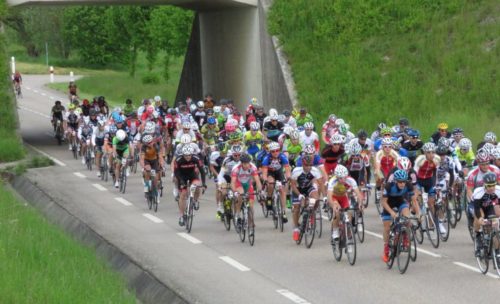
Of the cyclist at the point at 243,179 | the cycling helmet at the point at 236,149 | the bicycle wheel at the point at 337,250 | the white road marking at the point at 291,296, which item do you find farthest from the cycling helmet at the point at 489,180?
the cycling helmet at the point at 236,149

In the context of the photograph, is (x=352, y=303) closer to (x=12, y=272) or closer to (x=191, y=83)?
(x=12, y=272)

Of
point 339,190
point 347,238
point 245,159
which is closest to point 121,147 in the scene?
point 245,159

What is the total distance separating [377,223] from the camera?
838 inches

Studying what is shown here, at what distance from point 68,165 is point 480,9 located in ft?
52.4

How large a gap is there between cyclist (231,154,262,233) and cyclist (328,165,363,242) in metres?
2.24

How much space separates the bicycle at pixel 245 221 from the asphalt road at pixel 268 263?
0.23 m

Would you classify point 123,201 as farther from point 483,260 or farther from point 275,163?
point 483,260

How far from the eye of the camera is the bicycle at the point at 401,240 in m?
15.9

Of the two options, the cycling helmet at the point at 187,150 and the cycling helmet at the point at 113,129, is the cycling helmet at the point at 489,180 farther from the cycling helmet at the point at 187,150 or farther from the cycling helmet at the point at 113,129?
the cycling helmet at the point at 113,129

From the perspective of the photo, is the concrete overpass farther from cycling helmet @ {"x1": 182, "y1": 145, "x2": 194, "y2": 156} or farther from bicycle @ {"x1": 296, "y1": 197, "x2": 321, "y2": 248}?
bicycle @ {"x1": 296, "y1": 197, "x2": 321, "y2": 248}

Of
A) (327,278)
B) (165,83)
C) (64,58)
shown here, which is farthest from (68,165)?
(64,58)

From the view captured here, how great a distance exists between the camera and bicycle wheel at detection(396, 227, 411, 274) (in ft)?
52.2

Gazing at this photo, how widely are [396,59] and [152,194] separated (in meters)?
16.6

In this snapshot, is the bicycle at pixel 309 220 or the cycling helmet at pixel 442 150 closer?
the bicycle at pixel 309 220
